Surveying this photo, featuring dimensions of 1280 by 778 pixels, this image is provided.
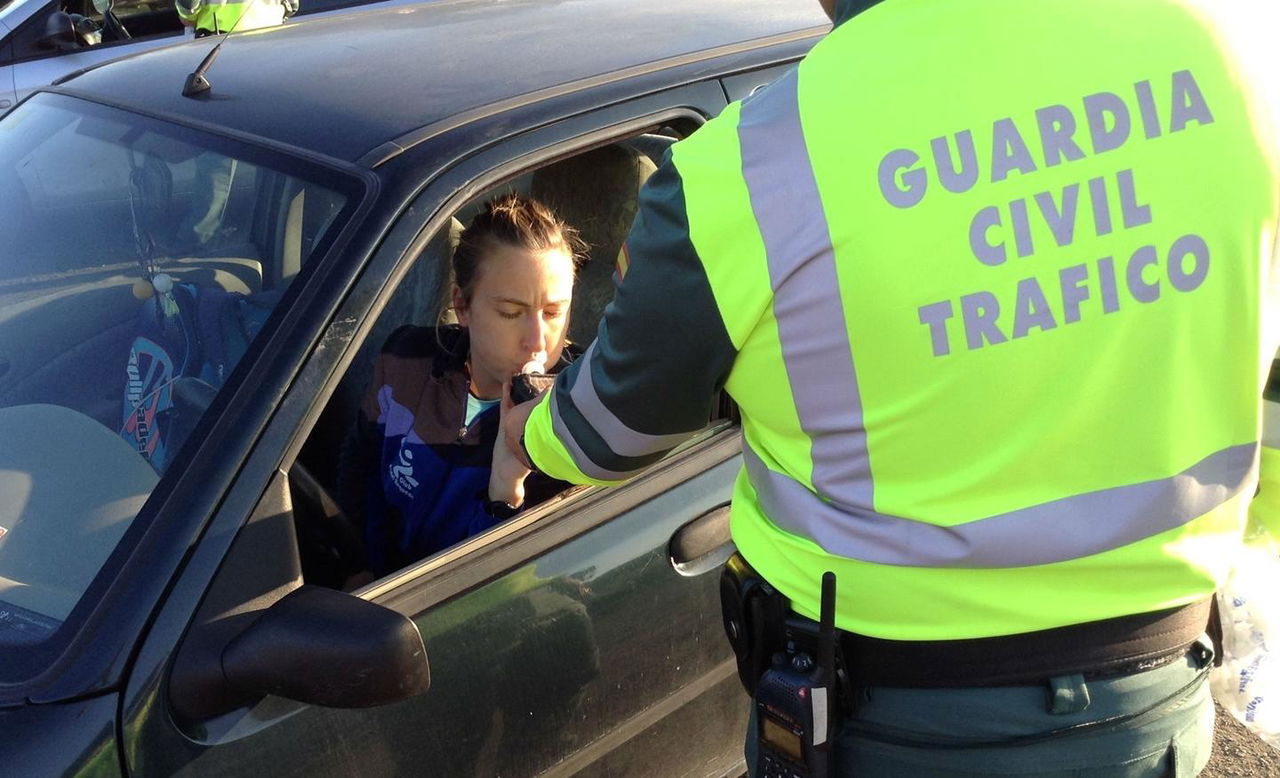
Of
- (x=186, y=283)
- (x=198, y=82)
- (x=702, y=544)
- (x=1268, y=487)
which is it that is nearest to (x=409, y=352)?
(x=186, y=283)

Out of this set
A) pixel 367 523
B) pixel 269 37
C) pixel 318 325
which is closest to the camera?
pixel 318 325

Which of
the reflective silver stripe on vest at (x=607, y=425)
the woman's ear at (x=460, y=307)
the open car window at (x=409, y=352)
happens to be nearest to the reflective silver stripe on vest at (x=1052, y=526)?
the reflective silver stripe on vest at (x=607, y=425)

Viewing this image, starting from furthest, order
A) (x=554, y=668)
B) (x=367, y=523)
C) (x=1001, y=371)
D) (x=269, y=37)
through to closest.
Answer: (x=269, y=37)
(x=367, y=523)
(x=554, y=668)
(x=1001, y=371)

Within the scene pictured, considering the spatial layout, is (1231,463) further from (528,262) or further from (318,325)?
(528,262)

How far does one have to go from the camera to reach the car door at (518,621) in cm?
145

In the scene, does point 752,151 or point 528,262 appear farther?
point 528,262

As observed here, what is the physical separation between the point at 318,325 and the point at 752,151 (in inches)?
25.7

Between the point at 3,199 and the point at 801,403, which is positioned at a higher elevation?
the point at 3,199

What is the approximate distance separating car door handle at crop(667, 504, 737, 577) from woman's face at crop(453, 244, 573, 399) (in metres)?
0.43

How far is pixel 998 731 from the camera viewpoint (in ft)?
4.27

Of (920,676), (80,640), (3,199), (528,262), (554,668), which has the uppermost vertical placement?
(3,199)

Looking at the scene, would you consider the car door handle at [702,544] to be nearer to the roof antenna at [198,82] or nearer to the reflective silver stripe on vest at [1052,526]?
the reflective silver stripe on vest at [1052,526]

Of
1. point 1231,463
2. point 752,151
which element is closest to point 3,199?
point 752,151

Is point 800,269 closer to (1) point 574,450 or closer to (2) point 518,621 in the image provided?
(1) point 574,450
